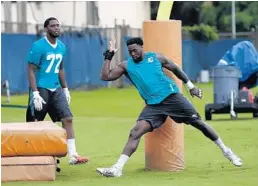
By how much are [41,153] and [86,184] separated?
85 cm

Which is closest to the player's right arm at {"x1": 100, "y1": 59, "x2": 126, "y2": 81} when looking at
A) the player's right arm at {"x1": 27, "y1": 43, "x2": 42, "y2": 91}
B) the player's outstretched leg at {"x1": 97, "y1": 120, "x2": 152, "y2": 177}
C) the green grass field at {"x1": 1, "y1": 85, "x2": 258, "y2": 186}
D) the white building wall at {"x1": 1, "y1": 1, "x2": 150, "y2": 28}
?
the player's outstretched leg at {"x1": 97, "y1": 120, "x2": 152, "y2": 177}

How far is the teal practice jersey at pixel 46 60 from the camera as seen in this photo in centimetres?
1221

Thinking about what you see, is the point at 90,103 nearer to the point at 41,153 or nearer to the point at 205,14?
the point at 41,153

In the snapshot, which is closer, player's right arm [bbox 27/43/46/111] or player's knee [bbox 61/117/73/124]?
player's right arm [bbox 27/43/46/111]

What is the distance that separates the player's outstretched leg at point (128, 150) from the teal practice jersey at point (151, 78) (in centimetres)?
34

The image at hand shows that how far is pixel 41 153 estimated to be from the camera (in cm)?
1100

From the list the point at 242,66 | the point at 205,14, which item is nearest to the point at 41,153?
the point at 242,66

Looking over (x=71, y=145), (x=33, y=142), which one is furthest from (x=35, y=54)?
(x=33, y=142)

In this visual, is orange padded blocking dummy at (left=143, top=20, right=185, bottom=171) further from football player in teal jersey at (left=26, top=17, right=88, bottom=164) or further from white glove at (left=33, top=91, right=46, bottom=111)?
white glove at (left=33, top=91, right=46, bottom=111)

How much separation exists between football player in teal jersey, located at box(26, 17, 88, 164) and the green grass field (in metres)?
0.70

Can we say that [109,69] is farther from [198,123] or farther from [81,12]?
[81,12]

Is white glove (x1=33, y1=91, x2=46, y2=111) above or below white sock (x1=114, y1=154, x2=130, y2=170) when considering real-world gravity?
above

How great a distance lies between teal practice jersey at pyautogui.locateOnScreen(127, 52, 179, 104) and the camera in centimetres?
1152

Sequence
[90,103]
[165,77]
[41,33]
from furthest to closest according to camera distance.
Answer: [41,33] < [90,103] < [165,77]
